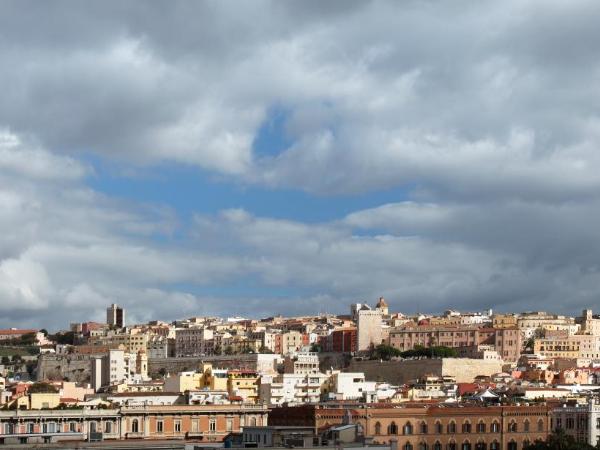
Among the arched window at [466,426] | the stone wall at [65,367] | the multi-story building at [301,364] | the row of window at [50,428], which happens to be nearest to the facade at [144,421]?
the row of window at [50,428]

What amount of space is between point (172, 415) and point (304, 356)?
92028mm

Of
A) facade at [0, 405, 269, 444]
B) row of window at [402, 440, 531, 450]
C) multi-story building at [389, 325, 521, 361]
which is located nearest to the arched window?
row of window at [402, 440, 531, 450]

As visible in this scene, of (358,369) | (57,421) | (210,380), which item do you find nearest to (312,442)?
(57,421)

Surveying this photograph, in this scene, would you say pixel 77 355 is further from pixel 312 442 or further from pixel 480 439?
pixel 312 442

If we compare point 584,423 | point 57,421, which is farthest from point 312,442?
point 584,423

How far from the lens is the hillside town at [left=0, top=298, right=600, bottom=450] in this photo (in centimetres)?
8000

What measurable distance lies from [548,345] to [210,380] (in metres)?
79.6

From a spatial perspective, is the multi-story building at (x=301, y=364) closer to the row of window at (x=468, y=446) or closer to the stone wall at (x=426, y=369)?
the stone wall at (x=426, y=369)

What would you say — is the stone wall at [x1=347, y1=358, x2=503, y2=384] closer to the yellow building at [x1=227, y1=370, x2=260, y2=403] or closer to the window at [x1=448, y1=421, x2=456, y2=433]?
the yellow building at [x1=227, y1=370, x2=260, y2=403]

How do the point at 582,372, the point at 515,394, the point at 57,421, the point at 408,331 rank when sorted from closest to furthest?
the point at 57,421
the point at 515,394
the point at 582,372
the point at 408,331

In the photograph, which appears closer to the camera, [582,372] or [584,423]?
[584,423]

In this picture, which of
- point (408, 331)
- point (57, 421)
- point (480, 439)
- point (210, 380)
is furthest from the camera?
point (408, 331)

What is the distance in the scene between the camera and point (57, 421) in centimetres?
7938

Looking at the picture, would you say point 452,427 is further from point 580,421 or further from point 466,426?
point 580,421
